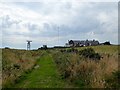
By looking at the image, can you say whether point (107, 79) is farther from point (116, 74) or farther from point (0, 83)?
point (0, 83)

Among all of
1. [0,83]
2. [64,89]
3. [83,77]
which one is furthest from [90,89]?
[0,83]

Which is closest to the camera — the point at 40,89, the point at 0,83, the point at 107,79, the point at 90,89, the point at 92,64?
the point at 90,89

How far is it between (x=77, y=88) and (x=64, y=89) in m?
0.67

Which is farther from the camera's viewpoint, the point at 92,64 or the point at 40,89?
the point at 92,64

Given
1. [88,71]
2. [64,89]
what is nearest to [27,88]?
[64,89]

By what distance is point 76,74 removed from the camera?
15859mm

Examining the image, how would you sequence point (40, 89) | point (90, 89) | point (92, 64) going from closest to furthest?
point (90, 89), point (40, 89), point (92, 64)

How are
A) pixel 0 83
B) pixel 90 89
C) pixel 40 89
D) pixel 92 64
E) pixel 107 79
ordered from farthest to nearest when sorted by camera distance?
pixel 92 64 < pixel 0 83 < pixel 40 89 < pixel 107 79 < pixel 90 89

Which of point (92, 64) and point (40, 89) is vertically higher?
point (92, 64)

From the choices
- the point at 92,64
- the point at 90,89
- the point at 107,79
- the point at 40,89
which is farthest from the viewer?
the point at 92,64

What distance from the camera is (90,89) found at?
12.2 metres

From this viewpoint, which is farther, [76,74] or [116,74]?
[76,74]

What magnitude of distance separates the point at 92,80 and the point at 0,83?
4907 mm

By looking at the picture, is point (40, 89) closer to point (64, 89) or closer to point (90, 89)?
point (64, 89)
